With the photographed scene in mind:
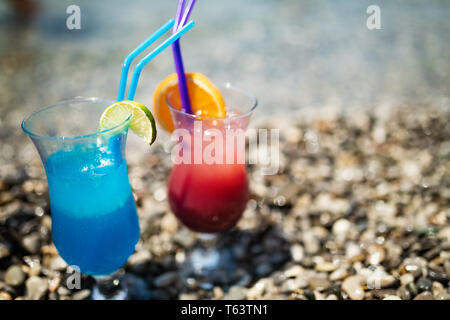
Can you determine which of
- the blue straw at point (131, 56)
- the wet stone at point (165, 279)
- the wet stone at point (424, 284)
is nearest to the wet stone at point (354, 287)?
the wet stone at point (424, 284)

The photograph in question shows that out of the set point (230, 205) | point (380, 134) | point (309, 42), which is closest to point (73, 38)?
point (309, 42)

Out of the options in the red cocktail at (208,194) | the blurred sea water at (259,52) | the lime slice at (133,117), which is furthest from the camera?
the blurred sea water at (259,52)

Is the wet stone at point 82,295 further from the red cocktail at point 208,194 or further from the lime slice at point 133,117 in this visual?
the lime slice at point 133,117

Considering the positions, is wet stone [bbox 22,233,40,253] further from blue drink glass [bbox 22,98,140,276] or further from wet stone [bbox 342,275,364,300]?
wet stone [bbox 342,275,364,300]

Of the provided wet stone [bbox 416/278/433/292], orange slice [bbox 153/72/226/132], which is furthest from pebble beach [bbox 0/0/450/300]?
orange slice [bbox 153/72/226/132]

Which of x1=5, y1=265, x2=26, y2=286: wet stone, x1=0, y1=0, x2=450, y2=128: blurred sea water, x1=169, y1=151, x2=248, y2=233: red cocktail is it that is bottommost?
x1=5, y1=265, x2=26, y2=286: wet stone

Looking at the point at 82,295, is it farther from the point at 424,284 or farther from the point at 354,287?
the point at 424,284

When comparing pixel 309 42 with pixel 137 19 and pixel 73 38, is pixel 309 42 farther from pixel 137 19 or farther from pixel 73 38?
pixel 73 38

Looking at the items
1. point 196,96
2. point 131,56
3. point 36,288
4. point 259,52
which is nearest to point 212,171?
point 196,96
